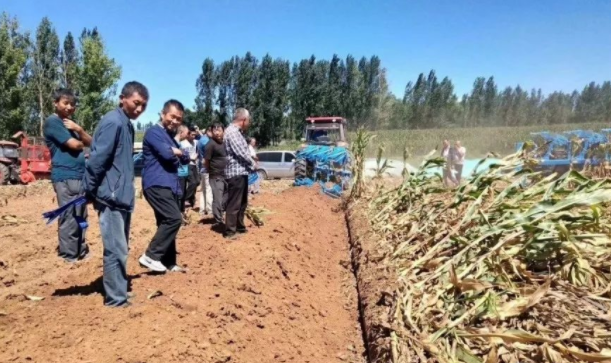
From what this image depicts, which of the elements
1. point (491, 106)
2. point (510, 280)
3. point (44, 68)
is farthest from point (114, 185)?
point (491, 106)

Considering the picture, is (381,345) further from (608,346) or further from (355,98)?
(355,98)

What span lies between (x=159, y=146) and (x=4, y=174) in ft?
42.8

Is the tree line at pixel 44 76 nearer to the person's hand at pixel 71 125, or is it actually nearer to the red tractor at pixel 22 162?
the red tractor at pixel 22 162

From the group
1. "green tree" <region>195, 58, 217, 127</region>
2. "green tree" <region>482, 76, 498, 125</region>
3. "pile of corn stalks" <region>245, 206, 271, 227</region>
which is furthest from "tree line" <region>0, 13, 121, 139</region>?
"green tree" <region>482, 76, 498, 125</region>

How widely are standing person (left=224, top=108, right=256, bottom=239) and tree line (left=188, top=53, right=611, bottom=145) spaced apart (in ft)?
99.2

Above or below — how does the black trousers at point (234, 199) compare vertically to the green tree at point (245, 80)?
below

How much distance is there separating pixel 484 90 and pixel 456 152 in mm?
35851

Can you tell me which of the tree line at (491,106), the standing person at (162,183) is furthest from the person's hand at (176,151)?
the tree line at (491,106)

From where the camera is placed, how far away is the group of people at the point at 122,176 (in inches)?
114

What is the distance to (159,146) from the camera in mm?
3666

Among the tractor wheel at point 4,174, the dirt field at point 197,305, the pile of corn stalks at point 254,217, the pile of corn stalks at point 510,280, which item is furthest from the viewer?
the tractor wheel at point 4,174

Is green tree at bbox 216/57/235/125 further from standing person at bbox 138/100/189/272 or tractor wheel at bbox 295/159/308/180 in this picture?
standing person at bbox 138/100/189/272

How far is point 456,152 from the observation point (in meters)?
11.9

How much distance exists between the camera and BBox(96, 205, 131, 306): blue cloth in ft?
9.59
